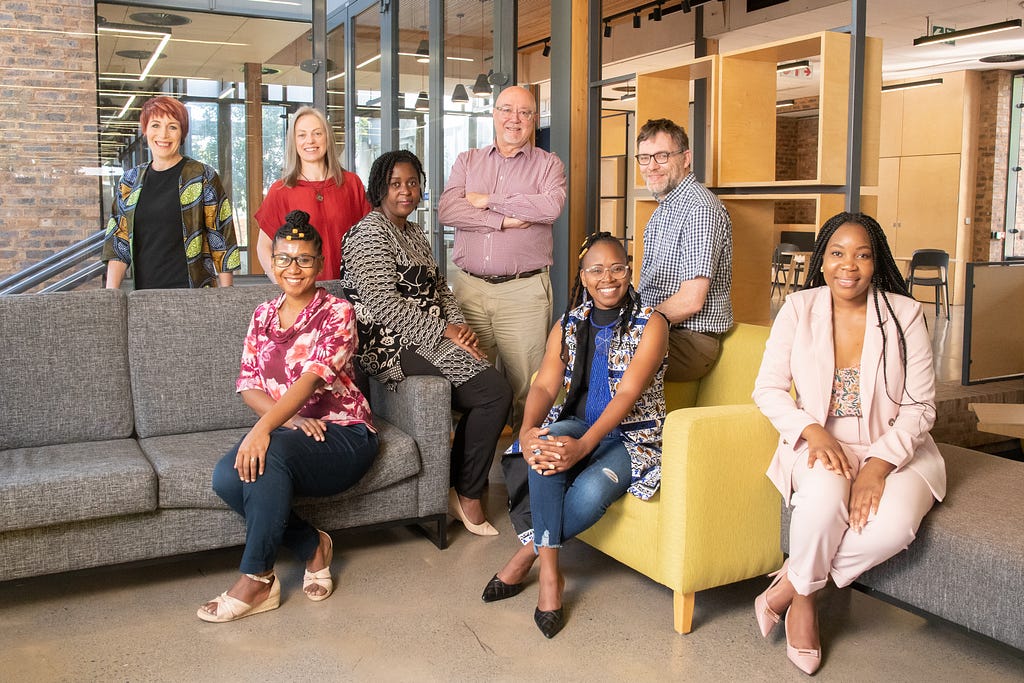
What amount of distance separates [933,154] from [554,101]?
33.0ft

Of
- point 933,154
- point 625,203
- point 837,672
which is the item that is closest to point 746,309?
point 837,672

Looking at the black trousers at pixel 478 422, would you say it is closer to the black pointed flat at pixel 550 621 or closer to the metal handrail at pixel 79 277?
the black pointed flat at pixel 550 621

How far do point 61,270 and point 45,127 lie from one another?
0.81m

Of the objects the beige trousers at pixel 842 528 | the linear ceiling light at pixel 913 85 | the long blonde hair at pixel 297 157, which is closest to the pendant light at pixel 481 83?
the long blonde hair at pixel 297 157

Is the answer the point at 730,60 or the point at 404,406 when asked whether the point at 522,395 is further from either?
the point at 730,60

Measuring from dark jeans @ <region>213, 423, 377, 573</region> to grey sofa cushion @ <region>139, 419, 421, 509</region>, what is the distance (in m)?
0.07

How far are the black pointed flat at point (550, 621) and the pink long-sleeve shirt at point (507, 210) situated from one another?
153 cm

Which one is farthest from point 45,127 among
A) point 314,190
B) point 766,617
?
point 766,617

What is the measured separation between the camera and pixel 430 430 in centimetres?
339

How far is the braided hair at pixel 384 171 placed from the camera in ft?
11.6

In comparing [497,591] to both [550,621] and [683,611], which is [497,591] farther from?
[683,611]

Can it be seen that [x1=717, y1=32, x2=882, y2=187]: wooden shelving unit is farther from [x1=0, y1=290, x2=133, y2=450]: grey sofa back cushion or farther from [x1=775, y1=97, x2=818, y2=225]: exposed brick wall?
[x1=775, y1=97, x2=818, y2=225]: exposed brick wall

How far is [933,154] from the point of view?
13.2m

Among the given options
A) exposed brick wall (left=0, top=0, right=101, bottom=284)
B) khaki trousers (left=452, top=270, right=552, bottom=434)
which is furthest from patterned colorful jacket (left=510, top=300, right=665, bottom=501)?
exposed brick wall (left=0, top=0, right=101, bottom=284)
